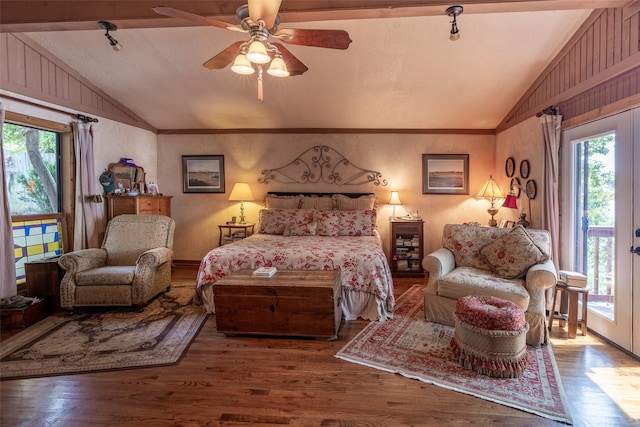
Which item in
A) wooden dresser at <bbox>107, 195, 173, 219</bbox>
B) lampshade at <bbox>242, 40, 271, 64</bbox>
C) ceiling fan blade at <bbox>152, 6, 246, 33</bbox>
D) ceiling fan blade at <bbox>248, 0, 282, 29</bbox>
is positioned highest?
ceiling fan blade at <bbox>152, 6, 246, 33</bbox>

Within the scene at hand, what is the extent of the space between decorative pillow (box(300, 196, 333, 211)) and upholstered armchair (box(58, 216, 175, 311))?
2.08 m

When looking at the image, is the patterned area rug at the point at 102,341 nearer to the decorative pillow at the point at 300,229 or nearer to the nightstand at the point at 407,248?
the decorative pillow at the point at 300,229

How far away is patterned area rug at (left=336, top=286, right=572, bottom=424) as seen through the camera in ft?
6.66

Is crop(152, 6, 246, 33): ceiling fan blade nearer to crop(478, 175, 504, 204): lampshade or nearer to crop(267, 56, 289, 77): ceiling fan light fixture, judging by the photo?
crop(267, 56, 289, 77): ceiling fan light fixture

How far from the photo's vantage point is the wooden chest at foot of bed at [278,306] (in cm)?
280

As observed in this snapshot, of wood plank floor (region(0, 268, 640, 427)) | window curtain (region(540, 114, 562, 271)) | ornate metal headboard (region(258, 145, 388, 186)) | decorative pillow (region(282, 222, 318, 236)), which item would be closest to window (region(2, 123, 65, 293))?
wood plank floor (region(0, 268, 640, 427))

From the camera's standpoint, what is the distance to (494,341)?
2.27 metres

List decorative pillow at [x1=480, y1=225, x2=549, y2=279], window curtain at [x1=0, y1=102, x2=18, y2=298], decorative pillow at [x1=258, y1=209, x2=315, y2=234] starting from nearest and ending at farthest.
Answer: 1. decorative pillow at [x1=480, y1=225, x2=549, y2=279]
2. window curtain at [x1=0, y1=102, x2=18, y2=298]
3. decorative pillow at [x1=258, y1=209, x2=315, y2=234]

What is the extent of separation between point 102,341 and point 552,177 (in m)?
4.68

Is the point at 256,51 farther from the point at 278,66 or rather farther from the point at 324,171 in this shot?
the point at 324,171

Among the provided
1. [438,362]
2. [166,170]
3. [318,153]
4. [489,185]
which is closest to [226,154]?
[166,170]

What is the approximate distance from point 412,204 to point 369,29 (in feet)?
9.84

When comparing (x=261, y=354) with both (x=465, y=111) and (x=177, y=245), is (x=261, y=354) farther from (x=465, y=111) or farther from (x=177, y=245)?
(x=465, y=111)

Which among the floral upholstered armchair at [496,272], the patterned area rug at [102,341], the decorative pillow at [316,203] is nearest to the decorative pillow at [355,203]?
the decorative pillow at [316,203]
